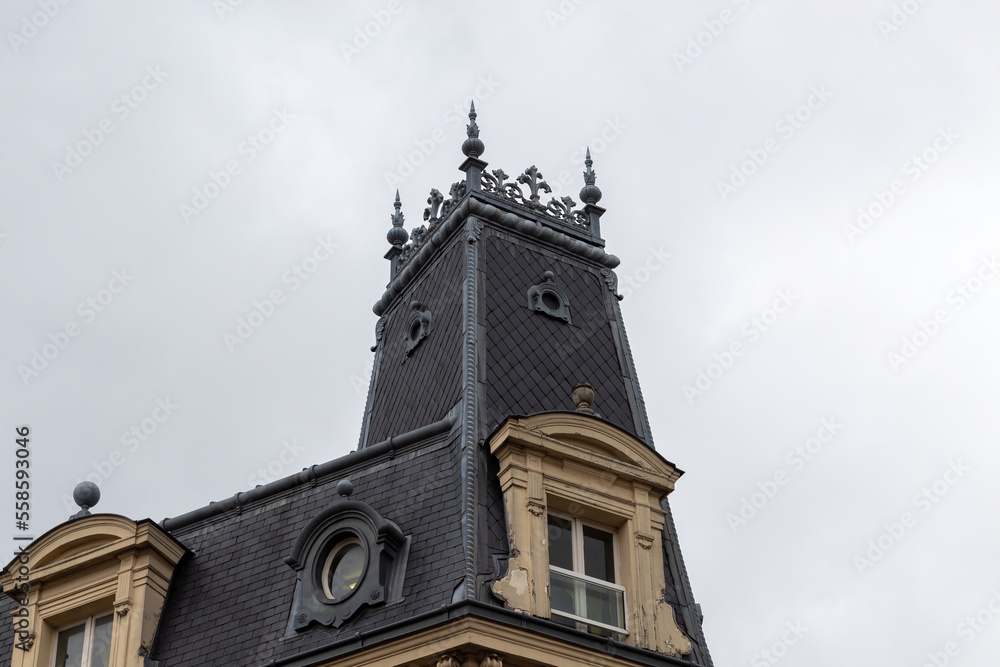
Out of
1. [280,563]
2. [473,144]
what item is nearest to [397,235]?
[473,144]

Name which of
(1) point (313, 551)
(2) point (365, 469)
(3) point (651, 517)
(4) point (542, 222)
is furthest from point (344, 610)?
(4) point (542, 222)

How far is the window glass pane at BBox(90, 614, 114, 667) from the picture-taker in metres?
22.9

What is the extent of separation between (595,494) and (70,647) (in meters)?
8.92

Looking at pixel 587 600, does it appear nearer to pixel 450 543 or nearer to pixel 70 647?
pixel 450 543

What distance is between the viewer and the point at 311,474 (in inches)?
943

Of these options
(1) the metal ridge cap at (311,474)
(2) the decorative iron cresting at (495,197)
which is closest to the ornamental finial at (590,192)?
(2) the decorative iron cresting at (495,197)

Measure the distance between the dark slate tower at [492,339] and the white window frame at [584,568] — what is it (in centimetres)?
43

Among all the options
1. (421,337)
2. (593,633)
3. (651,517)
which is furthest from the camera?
(421,337)

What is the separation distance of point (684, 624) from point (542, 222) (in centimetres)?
886

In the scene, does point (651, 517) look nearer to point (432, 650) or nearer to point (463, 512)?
point (463, 512)

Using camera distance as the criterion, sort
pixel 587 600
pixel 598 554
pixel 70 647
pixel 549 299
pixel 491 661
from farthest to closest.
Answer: pixel 549 299, pixel 70 647, pixel 598 554, pixel 587 600, pixel 491 661

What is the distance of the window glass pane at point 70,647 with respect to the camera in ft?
76.5

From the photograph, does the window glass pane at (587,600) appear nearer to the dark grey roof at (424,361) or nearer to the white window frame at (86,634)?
the dark grey roof at (424,361)

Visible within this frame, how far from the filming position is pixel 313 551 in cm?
2219
